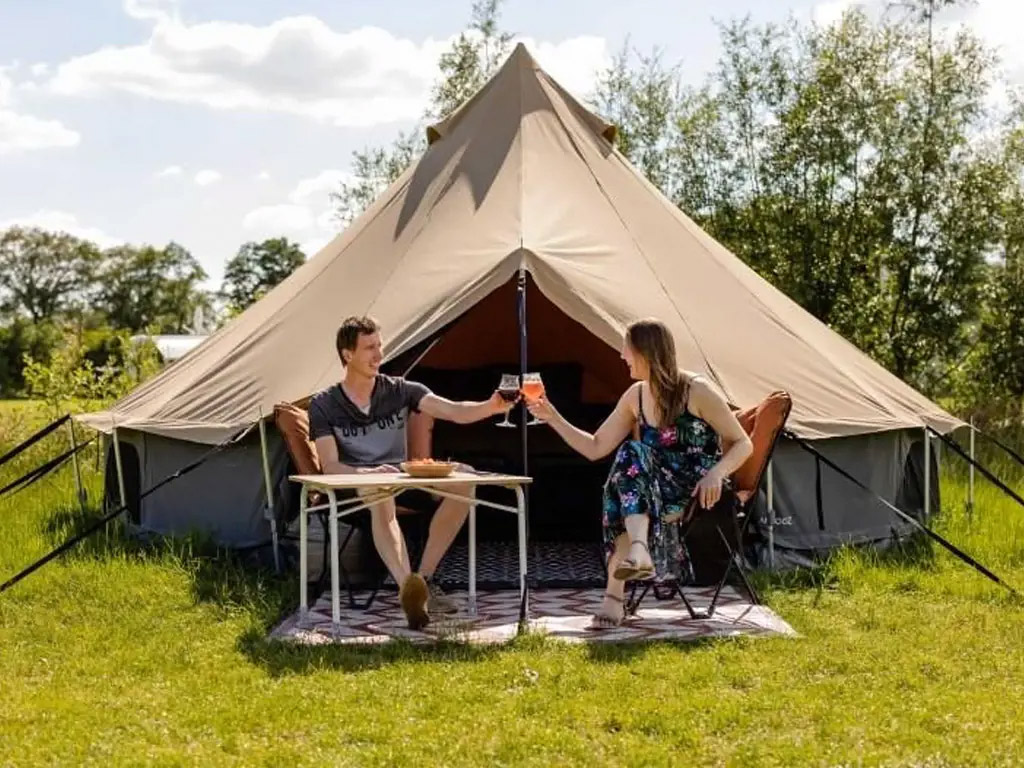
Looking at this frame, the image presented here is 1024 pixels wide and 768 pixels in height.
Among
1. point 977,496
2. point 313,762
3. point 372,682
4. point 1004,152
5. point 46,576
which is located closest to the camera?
point 313,762

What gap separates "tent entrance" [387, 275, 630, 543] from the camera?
6.14 meters

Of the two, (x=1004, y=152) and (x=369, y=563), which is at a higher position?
(x=1004, y=152)

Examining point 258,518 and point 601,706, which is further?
point 258,518

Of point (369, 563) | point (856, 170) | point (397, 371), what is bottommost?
point (369, 563)

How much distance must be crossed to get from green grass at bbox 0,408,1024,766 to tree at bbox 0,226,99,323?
44.0m

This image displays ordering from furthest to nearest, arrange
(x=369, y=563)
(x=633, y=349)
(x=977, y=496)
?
(x=977, y=496)
(x=369, y=563)
(x=633, y=349)

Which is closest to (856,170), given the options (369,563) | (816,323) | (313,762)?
(816,323)

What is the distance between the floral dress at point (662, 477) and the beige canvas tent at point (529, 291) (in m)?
0.81

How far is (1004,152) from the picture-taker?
11094 millimetres

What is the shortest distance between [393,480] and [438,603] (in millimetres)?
620

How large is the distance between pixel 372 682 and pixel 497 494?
300cm

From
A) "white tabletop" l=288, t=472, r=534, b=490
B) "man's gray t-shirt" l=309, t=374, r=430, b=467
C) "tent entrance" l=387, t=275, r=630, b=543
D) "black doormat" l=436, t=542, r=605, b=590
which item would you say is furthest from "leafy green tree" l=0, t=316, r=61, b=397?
"white tabletop" l=288, t=472, r=534, b=490

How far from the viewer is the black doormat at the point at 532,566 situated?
16.0ft

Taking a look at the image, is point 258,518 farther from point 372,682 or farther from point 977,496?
point 977,496
